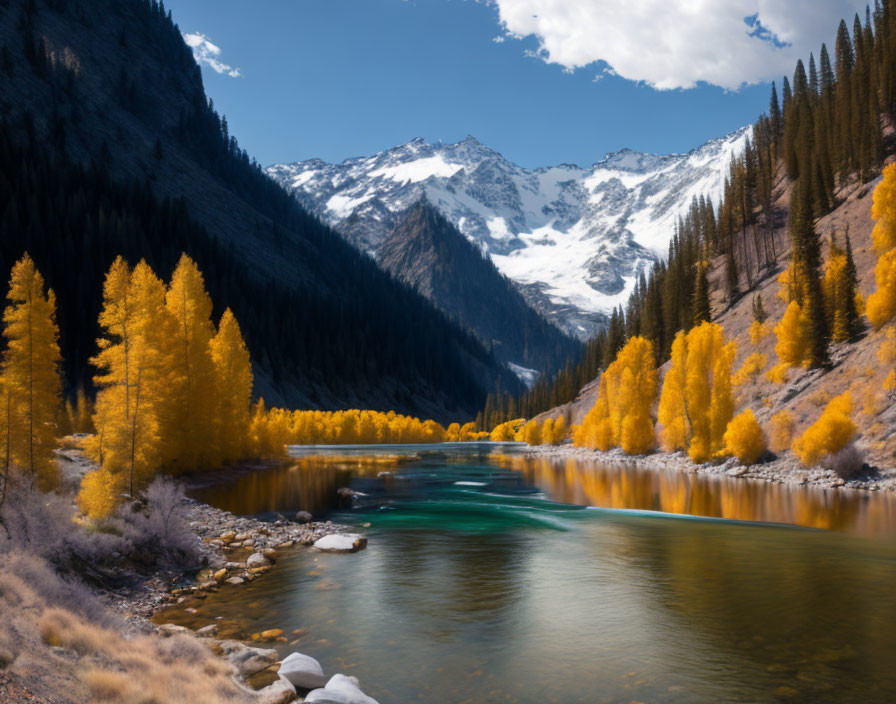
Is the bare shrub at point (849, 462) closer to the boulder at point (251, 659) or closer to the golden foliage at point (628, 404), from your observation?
the golden foliage at point (628, 404)

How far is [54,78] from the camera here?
608ft

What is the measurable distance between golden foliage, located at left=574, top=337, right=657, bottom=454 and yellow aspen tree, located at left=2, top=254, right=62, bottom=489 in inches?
2987

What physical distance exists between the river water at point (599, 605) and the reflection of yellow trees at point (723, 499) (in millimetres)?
377

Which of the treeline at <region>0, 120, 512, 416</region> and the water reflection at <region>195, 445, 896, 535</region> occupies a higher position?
the treeline at <region>0, 120, 512, 416</region>

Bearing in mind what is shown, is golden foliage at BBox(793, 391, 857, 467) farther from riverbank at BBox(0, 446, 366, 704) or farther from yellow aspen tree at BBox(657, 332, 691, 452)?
riverbank at BBox(0, 446, 366, 704)

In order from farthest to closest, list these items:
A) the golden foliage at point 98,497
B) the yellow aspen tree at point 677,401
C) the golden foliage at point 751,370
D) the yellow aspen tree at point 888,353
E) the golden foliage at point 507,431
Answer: the golden foliage at point 507,431, the yellow aspen tree at point 677,401, the golden foliage at point 751,370, the yellow aspen tree at point 888,353, the golden foliage at point 98,497

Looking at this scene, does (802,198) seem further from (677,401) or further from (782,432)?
(782,432)

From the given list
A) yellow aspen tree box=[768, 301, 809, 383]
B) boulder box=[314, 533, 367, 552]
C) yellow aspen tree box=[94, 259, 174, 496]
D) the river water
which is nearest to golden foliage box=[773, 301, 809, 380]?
yellow aspen tree box=[768, 301, 809, 383]

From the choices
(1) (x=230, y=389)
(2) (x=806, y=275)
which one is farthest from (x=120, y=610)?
(2) (x=806, y=275)

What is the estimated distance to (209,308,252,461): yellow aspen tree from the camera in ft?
182

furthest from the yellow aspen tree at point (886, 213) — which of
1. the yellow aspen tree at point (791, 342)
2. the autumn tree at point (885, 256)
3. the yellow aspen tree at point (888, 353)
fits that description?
the yellow aspen tree at point (888, 353)

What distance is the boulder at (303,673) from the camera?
1287 cm

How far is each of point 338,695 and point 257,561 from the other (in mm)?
13454

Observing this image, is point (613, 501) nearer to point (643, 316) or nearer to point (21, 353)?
point (21, 353)
